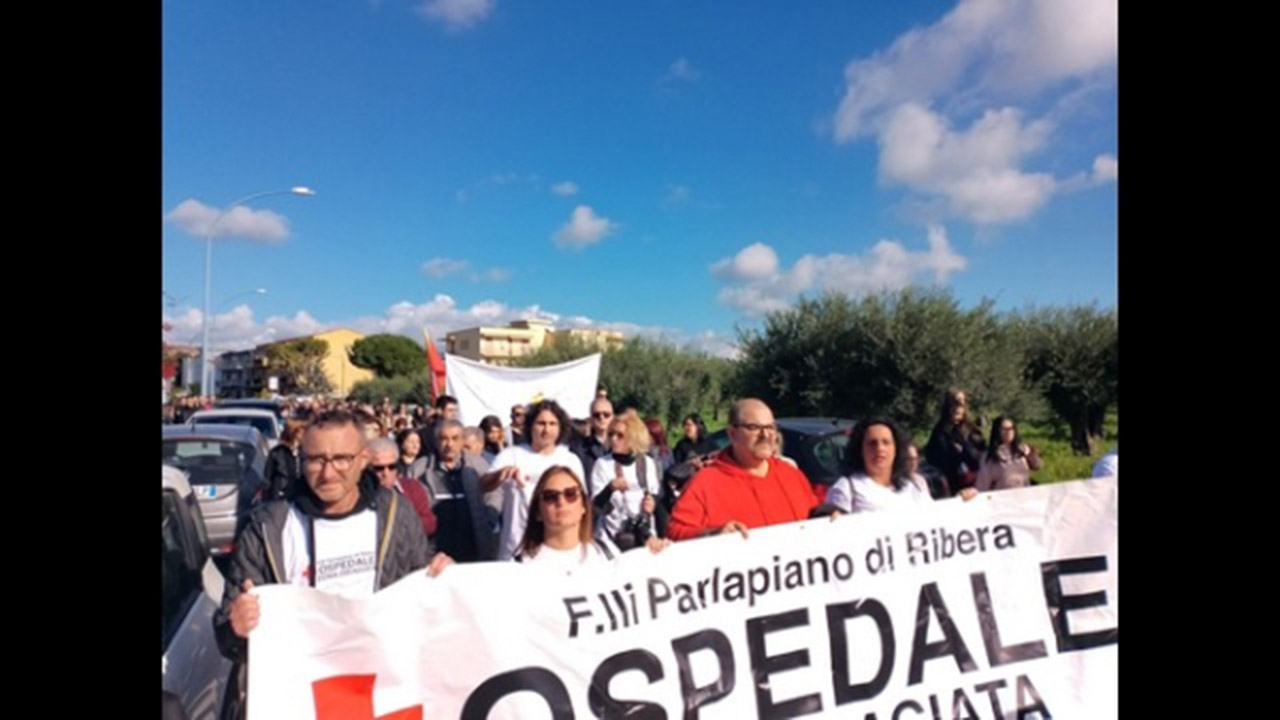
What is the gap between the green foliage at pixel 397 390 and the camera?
59.2 m

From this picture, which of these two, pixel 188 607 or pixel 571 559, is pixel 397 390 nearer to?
pixel 188 607

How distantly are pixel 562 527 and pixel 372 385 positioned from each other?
74.6 meters

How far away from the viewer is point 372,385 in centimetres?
7406

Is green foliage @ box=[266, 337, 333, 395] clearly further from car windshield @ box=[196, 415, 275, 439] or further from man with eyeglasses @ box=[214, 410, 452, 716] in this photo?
man with eyeglasses @ box=[214, 410, 452, 716]

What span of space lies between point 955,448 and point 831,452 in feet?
3.94

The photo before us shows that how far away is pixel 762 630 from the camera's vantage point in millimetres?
3291

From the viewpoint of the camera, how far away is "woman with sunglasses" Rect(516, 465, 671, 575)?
331cm

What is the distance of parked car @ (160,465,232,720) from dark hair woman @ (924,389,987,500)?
232 inches

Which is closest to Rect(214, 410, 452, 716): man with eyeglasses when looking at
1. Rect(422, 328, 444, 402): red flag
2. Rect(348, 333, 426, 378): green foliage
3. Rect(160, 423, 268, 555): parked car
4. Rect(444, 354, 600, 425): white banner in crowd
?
Rect(160, 423, 268, 555): parked car

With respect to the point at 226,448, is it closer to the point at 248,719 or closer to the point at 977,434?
the point at 248,719

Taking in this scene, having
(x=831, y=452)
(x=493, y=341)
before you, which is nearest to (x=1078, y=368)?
(x=831, y=452)

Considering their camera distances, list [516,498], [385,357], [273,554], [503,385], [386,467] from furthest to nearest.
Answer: [385,357]
[503,385]
[516,498]
[386,467]
[273,554]
